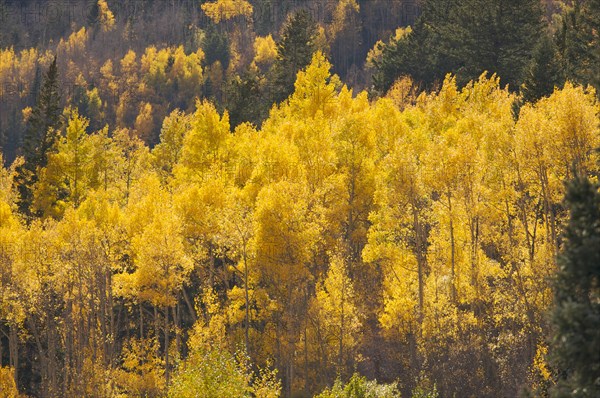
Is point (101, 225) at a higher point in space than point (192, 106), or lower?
lower

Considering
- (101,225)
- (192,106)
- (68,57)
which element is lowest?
(101,225)

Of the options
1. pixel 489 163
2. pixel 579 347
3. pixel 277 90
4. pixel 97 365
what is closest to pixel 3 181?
pixel 277 90

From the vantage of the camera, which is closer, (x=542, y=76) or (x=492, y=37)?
(x=542, y=76)

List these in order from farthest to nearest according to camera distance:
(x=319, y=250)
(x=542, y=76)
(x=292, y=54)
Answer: (x=292, y=54) < (x=542, y=76) < (x=319, y=250)

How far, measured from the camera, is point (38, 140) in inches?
2318

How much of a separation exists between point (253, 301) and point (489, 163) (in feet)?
43.4

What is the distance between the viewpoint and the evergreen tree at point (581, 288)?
507 inches

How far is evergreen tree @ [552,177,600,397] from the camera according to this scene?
12.9 m

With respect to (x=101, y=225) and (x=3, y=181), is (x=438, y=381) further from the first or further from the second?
(x=3, y=181)

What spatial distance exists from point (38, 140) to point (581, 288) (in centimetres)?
5146

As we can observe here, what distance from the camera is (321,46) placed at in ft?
470

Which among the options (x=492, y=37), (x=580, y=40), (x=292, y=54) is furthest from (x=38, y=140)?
(x=580, y=40)

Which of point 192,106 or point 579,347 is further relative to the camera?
point 192,106

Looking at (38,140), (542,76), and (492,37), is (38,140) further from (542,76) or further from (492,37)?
(542,76)
